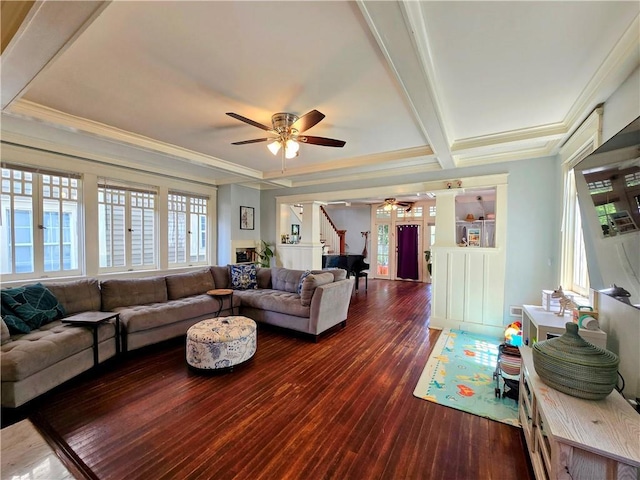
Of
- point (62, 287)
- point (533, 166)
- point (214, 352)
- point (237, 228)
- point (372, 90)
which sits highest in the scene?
point (372, 90)

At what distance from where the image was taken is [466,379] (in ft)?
8.98

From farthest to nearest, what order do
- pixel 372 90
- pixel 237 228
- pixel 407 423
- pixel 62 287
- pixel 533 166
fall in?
pixel 237 228 → pixel 533 166 → pixel 62 287 → pixel 372 90 → pixel 407 423

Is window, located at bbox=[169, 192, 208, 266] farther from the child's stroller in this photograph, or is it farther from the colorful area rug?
the child's stroller

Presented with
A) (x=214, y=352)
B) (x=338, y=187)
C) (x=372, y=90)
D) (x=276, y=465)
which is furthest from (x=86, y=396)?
(x=338, y=187)

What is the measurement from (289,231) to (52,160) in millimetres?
4252

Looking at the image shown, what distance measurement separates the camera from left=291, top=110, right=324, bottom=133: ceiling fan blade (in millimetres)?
2201

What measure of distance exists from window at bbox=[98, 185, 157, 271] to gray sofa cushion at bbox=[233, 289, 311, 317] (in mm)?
1941

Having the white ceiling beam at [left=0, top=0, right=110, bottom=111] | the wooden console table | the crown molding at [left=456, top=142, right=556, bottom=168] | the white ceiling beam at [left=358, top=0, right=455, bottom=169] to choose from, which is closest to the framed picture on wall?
the white ceiling beam at [left=0, top=0, right=110, bottom=111]

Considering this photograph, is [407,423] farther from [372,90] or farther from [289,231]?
[289,231]

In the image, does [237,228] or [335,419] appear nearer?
[335,419]

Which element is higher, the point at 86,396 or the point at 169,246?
the point at 169,246

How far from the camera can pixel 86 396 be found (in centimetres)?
235

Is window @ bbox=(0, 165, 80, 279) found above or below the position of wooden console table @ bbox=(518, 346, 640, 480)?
above

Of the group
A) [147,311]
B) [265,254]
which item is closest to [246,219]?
[265,254]
